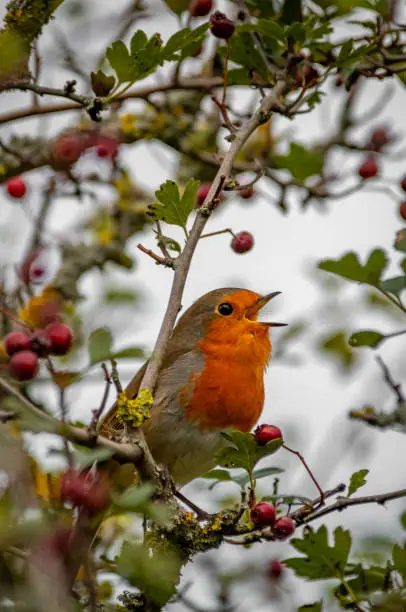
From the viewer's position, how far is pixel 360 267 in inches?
103

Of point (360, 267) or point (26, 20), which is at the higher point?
point (26, 20)

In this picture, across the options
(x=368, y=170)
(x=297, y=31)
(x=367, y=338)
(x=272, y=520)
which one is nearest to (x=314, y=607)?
(x=272, y=520)

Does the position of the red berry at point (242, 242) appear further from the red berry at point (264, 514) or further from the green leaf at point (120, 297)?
the red berry at point (264, 514)

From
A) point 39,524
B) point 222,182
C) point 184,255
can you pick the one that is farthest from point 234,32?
point 39,524

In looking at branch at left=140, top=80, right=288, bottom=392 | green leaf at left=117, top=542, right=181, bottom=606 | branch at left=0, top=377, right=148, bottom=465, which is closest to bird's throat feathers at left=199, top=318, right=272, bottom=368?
branch at left=140, top=80, right=288, bottom=392

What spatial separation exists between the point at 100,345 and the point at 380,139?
2667 millimetres

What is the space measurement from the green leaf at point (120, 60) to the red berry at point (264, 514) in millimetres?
1340

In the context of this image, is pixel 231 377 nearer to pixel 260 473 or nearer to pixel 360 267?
pixel 260 473

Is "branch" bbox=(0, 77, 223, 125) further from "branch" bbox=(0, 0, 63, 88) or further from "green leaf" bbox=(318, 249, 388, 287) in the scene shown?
"green leaf" bbox=(318, 249, 388, 287)

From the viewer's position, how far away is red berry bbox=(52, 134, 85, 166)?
3.85m

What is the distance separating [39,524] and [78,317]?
82.6 inches

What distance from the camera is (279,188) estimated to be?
4.11 meters

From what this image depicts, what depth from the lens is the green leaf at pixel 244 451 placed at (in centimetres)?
264

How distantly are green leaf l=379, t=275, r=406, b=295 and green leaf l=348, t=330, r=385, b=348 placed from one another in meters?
0.17
